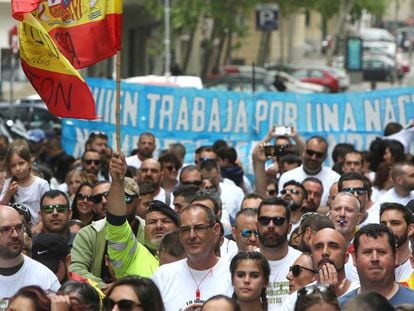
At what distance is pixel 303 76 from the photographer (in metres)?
47.0

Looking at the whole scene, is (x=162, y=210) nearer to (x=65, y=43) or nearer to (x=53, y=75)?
(x=53, y=75)

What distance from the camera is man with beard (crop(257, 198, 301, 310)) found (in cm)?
945

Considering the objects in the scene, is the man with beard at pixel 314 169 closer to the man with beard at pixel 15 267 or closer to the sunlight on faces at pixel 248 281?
the man with beard at pixel 15 267

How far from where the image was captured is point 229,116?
2053 cm

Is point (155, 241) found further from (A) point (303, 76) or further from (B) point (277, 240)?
(A) point (303, 76)

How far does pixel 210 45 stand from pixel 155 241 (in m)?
30.8

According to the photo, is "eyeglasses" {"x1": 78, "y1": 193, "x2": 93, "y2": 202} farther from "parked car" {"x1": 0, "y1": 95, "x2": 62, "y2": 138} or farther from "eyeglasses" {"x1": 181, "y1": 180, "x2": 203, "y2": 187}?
"parked car" {"x1": 0, "y1": 95, "x2": 62, "y2": 138}

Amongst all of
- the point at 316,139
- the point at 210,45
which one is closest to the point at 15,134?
the point at 316,139

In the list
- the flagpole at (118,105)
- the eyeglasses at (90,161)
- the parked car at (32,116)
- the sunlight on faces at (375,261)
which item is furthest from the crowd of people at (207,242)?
the parked car at (32,116)

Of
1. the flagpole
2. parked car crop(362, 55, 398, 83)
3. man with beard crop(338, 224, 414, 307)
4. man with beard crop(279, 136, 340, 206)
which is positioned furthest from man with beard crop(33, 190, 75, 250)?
parked car crop(362, 55, 398, 83)

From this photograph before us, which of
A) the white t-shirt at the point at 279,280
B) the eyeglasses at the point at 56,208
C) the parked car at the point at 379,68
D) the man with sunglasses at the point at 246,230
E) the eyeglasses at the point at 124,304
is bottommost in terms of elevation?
the parked car at the point at 379,68

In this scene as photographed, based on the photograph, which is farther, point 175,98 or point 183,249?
point 175,98

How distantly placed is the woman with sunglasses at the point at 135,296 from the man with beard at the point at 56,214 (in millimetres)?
4399

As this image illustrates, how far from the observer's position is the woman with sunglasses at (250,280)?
870 centimetres
